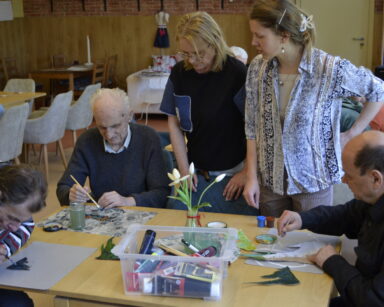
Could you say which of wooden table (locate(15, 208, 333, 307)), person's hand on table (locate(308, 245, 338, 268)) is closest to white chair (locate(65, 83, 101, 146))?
wooden table (locate(15, 208, 333, 307))

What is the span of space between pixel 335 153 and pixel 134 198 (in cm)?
94

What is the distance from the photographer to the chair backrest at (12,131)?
462 centimetres

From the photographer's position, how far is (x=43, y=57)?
10.5 meters

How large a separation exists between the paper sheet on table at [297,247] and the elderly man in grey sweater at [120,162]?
0.78 meters

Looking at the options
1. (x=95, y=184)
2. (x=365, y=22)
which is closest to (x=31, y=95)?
(x=95, y=184)

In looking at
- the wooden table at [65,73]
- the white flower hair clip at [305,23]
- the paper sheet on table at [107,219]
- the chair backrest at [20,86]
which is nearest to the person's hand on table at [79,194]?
the paper sheet on table at [107,219]

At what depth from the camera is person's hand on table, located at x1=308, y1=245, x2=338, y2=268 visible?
1743 mm

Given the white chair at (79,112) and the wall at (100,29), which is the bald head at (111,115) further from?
the wall at (100,29)

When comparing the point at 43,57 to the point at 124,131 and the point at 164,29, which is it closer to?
the point at 164,29

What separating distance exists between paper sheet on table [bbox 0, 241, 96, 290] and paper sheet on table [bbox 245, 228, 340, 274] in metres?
0.61

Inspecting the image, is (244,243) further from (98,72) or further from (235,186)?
(98,72)

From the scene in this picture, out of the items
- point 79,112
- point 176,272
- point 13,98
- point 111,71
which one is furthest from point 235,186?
point 111,71

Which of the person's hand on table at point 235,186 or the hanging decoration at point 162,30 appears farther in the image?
the hanging decoration at point 162,30

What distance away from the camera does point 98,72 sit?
29.6ft
